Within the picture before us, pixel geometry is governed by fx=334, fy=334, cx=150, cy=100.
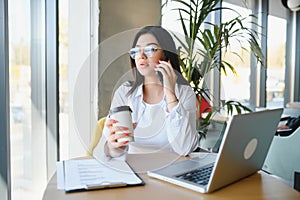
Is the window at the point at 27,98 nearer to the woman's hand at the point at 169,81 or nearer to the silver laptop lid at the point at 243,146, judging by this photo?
the woman's hand at the point at 169,81

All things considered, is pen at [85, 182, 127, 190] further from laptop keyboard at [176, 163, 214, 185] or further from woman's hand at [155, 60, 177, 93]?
woman's hand at [155, 60, 177, 93]

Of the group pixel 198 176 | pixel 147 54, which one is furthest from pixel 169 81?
pixel 198 176

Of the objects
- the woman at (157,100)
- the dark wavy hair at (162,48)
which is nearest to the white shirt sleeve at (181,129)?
the woman at (157,100)

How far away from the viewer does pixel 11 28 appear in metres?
1.83

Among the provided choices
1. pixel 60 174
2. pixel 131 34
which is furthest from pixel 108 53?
pixel 60 174

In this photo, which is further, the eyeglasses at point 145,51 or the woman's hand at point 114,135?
the eyeglasses at point 145,51

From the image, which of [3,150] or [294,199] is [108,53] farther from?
[294,199]

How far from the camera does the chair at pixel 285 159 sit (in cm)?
198

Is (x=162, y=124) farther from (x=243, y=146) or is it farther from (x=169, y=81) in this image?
(x=243, y=146)

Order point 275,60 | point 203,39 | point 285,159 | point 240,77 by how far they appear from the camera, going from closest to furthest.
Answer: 1. point 285,159
2. point 203,39
3. point 240,77
4. point 275,60

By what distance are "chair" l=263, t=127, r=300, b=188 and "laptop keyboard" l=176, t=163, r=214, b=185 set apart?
102 centimetres

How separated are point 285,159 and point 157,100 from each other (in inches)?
41.0

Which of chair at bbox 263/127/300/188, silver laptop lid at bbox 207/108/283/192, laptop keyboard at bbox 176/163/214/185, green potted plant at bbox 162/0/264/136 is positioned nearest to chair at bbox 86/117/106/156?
laptop keyboard at bbox 176/163/214/185

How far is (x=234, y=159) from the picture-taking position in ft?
3.03
